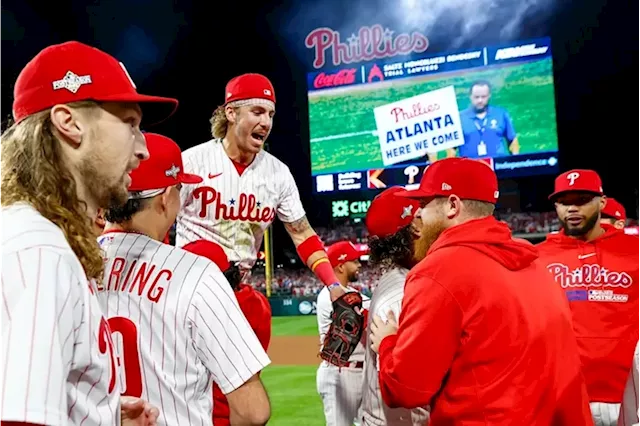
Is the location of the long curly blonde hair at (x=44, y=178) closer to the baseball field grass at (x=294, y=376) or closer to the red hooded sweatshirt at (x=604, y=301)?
the red hooded sweatshirt at (x=604, y=301)

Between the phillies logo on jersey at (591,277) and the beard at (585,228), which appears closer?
the phillies logo on jersey at (591,277)

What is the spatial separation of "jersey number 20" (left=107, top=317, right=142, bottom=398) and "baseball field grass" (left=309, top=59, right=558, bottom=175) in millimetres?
19403

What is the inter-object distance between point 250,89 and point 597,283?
104 inches

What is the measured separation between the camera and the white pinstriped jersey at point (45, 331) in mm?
1102

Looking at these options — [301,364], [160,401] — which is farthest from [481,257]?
[301,364]

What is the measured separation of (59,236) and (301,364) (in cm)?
1087

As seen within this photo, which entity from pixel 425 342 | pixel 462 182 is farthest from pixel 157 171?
pixel 462 182

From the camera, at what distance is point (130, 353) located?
218 cm

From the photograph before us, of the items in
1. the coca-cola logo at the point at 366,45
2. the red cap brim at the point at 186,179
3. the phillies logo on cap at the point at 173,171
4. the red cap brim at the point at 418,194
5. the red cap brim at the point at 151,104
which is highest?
the coca-cola logo at the point at 366,45

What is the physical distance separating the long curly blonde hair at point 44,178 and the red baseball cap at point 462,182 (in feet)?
5.67

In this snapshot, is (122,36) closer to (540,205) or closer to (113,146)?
(540,205)

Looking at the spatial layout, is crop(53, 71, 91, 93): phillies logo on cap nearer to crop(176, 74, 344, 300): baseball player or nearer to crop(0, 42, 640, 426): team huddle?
crop(0, 42, 640, 426): team huddle

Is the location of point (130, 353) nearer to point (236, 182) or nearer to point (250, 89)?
point (236, 182)

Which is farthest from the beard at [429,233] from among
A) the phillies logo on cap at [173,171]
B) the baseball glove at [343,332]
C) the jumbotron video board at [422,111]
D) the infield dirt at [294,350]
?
the jumbotron video board at [422,111]
